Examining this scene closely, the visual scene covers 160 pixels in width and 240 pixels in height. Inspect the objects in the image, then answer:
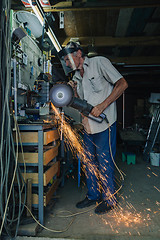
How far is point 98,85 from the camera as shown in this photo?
2.19m

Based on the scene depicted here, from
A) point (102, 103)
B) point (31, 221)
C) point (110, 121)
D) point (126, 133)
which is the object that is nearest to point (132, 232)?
point (31, 221)

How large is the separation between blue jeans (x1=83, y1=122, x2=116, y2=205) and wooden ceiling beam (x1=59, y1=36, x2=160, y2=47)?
2.85m

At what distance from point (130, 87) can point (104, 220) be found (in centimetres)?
799

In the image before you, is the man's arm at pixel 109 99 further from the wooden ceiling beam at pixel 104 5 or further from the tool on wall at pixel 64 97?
the wooden ceiling beam at pixel 104 5

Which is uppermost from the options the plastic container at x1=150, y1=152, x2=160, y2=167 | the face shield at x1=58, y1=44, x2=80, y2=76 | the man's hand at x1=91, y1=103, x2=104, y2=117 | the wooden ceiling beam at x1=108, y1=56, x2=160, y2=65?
the wooden ceiling beam at x1=108, y1=56, x2=160, y2=65

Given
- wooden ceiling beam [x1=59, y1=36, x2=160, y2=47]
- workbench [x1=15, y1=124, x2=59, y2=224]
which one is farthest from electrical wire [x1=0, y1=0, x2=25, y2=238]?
wooden ceiling beam [x1=59, y1=36, x2=160, y2=47]

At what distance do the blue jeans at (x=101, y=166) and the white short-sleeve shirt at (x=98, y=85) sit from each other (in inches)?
3.9

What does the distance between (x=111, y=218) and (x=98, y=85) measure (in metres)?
1.39

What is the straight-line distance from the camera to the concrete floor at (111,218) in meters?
1.69

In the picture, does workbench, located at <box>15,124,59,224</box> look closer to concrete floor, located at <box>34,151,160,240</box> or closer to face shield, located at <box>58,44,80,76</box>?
concrete floor, located at <box>34,151,160,240</box>

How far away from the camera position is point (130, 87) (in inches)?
364

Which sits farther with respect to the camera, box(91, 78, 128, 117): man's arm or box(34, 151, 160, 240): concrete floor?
box(91, 78, 128, 117): man's arm

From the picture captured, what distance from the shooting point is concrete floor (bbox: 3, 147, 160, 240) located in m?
1.69

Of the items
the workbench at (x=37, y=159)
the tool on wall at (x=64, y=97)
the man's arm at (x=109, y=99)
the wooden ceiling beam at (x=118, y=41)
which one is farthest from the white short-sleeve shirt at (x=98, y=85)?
the wooden ceiling beam at (x=118, y=41)
